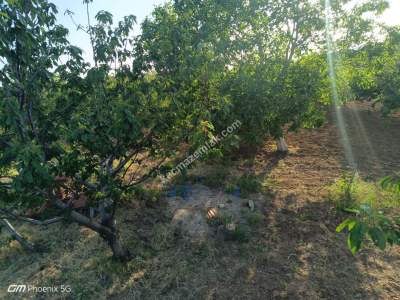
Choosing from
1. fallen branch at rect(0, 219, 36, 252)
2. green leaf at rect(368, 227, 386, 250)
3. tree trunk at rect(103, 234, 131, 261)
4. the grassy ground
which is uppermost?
green leaf at rect(368, 227, 386, 250)

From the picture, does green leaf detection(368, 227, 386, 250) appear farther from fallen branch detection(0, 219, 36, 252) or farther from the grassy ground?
fallen branch detection(0, 219, 36, 252)

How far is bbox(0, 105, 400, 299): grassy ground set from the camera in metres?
4.02

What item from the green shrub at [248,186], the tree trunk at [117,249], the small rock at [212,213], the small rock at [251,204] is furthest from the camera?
the green shrub at [248,186]

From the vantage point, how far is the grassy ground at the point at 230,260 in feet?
13.2

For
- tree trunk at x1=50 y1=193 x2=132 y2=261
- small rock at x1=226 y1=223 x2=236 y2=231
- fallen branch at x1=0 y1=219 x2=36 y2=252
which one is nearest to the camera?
tree trunk at x1=50 y1=193 x2=132 y2=261

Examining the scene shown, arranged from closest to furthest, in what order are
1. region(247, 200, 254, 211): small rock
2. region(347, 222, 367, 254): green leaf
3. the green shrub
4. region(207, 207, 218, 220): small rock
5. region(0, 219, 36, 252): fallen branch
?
region(347, 222, 367, 254): green leaf → region(0, 219, 36, 252): fallen branch → region(207, 207, 218, 220): small rock → region(247, 200, 254, 211): small rock → the green shrub

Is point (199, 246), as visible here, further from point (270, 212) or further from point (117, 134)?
point (117, 134)

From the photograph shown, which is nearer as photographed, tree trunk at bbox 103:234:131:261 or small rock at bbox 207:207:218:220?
tree trunk at bbox 103:234:131:261

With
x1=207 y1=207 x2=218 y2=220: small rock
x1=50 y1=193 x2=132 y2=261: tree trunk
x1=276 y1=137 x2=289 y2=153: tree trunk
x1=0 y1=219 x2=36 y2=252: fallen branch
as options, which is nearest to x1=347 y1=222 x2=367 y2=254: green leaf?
x1=50 y1=193 x2=132 y2=261: tree trunk

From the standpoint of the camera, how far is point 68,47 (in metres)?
3.47

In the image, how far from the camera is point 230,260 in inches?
181

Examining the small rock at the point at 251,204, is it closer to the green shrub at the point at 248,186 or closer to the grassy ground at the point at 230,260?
the grassy ground at the point at 230,260

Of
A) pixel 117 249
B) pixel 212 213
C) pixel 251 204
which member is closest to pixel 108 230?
pixel 117 249

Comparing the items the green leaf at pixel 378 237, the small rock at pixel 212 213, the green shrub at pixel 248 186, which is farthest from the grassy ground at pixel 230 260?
the green leaf at pixel 378 237
